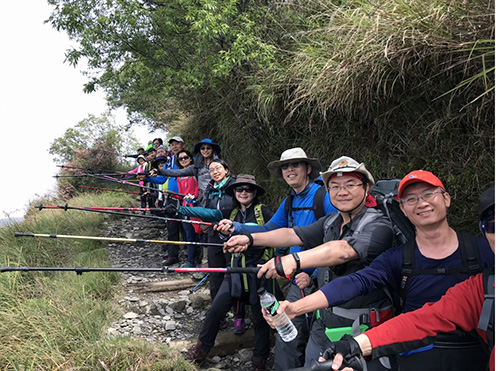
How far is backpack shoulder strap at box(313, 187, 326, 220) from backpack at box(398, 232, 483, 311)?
1.29 m

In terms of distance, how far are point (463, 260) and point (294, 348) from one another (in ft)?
6.88

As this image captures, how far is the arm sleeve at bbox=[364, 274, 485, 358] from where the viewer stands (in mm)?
2080

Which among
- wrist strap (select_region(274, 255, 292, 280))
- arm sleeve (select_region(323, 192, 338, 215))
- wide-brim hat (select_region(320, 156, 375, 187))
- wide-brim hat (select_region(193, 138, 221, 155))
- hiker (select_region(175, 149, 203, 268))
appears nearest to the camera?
wrist strap (select_region(274, 255, 292, 280))

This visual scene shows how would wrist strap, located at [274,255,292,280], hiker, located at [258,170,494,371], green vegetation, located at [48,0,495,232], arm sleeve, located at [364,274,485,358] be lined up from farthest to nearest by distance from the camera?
green vegetation, located at [48,0,495,232]
wrist strap, located at [274,255,292,280]
hiker, located at [258,170,494,371]
arm sleeve, located at [364,274,485,358]

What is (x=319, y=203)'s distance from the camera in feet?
12.6

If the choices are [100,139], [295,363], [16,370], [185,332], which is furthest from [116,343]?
[100,139]

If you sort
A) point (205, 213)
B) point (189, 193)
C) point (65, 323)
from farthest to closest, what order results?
point (189, 193), point (205, 213), point (65, 323)

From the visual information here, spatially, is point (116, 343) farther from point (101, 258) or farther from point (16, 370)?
point (101, 258)

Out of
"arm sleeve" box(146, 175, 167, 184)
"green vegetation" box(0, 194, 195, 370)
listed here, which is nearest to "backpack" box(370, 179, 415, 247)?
"green vegetation" box(0, 194, 195, 370)

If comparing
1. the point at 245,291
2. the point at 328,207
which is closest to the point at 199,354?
the point at 245,291

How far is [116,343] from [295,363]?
7.06ft

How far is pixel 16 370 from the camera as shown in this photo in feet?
12.6

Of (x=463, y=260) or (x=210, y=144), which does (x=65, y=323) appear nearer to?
(x=210, y=144)

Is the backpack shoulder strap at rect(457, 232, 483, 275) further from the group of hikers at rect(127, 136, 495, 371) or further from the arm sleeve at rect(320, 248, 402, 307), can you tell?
the arm sleeve at rect(320, 248, 402, 307)
